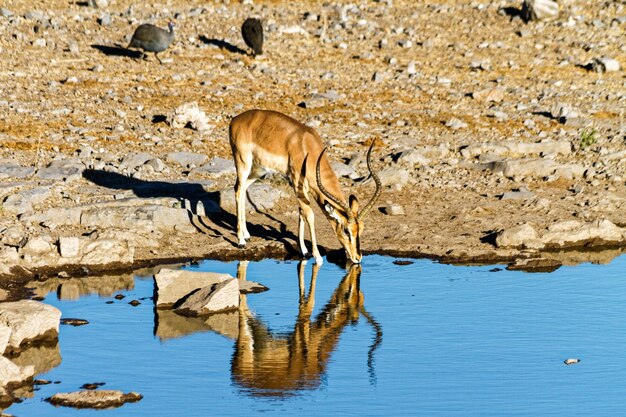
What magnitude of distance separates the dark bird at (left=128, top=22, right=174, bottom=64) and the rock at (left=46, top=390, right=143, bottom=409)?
1549cm

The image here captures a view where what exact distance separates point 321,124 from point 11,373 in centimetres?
1148

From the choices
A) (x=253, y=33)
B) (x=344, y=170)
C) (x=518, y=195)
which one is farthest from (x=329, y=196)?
(x=253, y=33)

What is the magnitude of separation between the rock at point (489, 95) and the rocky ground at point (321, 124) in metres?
0.06

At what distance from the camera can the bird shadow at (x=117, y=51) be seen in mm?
24734

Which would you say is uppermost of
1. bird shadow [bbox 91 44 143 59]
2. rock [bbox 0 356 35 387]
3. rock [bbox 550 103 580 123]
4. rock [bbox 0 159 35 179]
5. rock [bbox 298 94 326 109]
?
bird shadow [bbox 91 44 143 59]

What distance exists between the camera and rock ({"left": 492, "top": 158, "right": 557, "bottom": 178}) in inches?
692

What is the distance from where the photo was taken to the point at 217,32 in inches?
1041

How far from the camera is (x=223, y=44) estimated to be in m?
25.6

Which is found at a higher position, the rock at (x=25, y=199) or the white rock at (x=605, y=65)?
the white rock at (x=605, y=65)

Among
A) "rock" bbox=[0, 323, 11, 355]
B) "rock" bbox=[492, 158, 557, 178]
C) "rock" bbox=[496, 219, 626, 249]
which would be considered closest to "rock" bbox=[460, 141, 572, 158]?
"rock" bbox=[492, 158, 557, 178]

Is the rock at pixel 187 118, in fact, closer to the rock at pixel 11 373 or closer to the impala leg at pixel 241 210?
the impala leg at pixel 241 210

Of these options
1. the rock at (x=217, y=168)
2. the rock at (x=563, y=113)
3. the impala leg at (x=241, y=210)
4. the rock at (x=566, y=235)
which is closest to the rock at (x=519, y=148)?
the rock at (x=563, y=113)

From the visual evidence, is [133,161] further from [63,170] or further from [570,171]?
[570,171]

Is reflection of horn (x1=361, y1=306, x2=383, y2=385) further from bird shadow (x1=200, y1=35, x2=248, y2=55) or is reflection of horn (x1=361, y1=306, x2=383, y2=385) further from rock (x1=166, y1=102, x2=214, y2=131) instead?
bird shadow (x1=200, y1=35, x2=248, y2=55)
